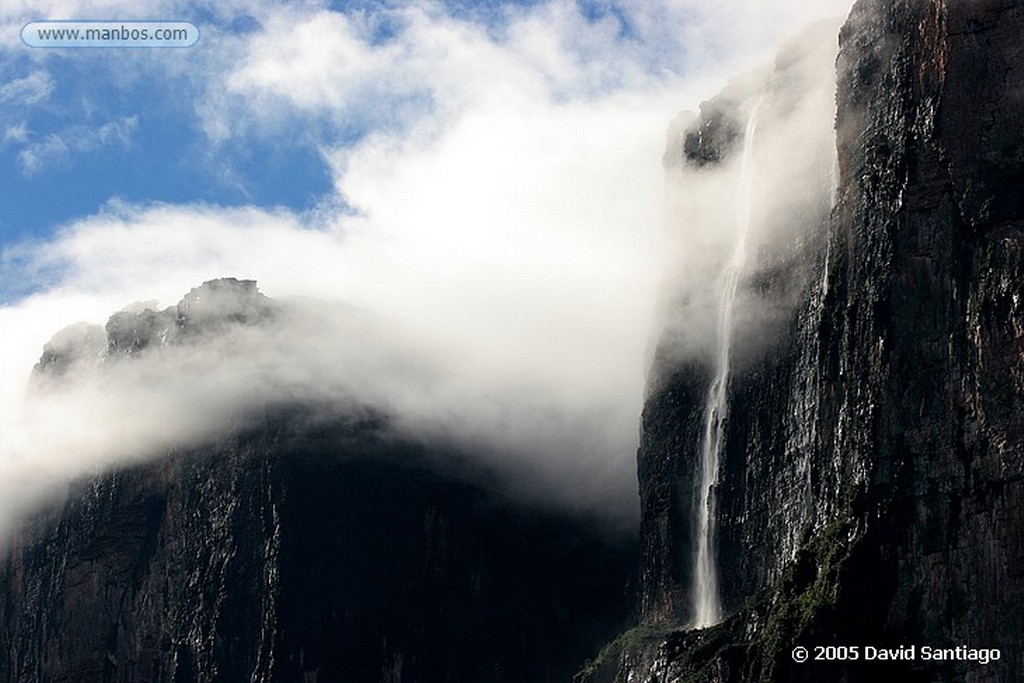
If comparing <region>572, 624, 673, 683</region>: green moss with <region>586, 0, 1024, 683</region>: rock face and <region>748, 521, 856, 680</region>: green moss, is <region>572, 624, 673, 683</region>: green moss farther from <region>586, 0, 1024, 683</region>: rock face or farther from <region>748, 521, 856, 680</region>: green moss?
<region>748, 521, 856, 680</region>: green moss

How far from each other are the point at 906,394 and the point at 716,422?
31481mm

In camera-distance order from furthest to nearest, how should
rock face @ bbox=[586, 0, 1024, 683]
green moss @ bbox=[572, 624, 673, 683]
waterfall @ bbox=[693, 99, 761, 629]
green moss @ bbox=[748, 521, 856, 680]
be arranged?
green moss @ bbox=[572, 624, 673, 683], waterfall @ bbox=[693, 99, 761, 629], green moss @ bbox=[748, 521, 856, 680], rock face @ bbox=[586, 0, 1024, 683]

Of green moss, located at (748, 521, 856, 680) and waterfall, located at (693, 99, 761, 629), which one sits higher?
waterfall, located at (693, 99, 761, 629)

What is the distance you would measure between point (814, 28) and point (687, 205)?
1908cm

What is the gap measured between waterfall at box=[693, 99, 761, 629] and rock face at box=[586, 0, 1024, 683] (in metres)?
5.90

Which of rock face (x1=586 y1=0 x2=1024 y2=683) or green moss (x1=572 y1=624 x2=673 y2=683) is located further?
green moss (x1=572 y1=624 x2=673 y2=683)

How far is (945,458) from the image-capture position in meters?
132

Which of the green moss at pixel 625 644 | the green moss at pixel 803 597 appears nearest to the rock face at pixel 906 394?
the green moss at pixel 803 597

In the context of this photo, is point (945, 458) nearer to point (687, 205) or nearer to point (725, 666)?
point (725, 666)

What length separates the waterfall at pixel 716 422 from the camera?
16088 cm

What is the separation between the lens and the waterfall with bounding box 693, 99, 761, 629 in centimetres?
16088

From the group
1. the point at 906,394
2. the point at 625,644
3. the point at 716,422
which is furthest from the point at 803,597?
the point at 716,422

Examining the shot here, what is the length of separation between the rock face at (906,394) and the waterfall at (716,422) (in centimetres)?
590

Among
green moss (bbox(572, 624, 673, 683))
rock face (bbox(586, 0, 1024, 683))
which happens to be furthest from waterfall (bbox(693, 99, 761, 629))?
rock face (bbox(586, 0, 1024, 683))
